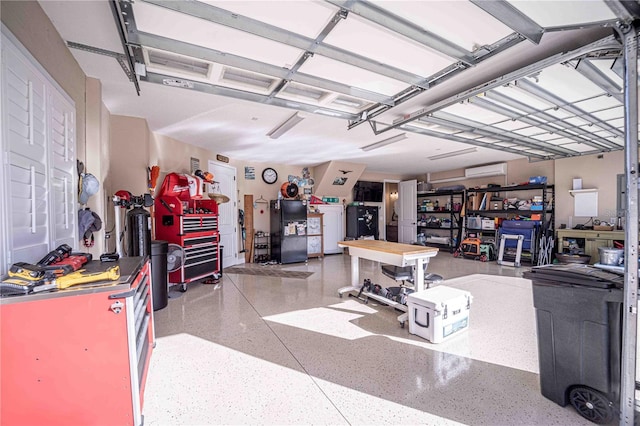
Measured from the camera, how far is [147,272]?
2.24 meters

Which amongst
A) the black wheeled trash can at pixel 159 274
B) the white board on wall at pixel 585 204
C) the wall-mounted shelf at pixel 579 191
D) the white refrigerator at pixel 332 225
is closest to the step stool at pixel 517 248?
the white board on wall at pixel 585 204

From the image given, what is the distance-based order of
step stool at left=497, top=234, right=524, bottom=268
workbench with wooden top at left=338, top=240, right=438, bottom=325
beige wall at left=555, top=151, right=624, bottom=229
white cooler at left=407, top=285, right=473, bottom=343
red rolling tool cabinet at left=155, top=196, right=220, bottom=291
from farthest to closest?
step stool at left=497, top=234, right=524, bottom=268 < beige wall at left=555, top=151, right=624, bottom=229 < red rolling tool cabinet at left=155, top=196, right=220, bottom=291 < workbench with wooden top at left=338, top=240, right=438, bottom=325 < white cooler at left=407, top=285, right=473, bottom=343

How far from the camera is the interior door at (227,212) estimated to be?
594cm

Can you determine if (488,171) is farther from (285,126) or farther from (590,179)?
(285,126)

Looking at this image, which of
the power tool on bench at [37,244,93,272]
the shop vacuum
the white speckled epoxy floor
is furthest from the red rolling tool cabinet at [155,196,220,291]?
the power tool on bench at [37,244,93,272]

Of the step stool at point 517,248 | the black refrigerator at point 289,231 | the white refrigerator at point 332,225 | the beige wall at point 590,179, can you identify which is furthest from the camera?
the white refrigerator at point 332,225

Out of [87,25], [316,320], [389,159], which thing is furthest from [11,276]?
[389,159]

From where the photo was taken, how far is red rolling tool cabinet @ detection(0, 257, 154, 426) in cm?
119

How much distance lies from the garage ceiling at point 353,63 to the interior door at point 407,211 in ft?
15.0

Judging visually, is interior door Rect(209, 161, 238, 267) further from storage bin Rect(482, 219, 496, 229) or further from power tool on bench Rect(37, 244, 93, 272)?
storage bin Rect(482, 219, 496, 229)

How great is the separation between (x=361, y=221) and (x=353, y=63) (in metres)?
6.34

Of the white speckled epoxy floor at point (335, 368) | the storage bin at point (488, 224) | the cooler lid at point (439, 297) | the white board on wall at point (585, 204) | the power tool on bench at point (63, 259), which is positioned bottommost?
the white speckled epoxy floor at point (335, 368)

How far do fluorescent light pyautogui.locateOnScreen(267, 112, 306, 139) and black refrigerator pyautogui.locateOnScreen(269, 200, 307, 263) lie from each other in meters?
2.33

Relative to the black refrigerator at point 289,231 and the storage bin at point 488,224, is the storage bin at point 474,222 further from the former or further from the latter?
the black refrigerator at point 289,231
